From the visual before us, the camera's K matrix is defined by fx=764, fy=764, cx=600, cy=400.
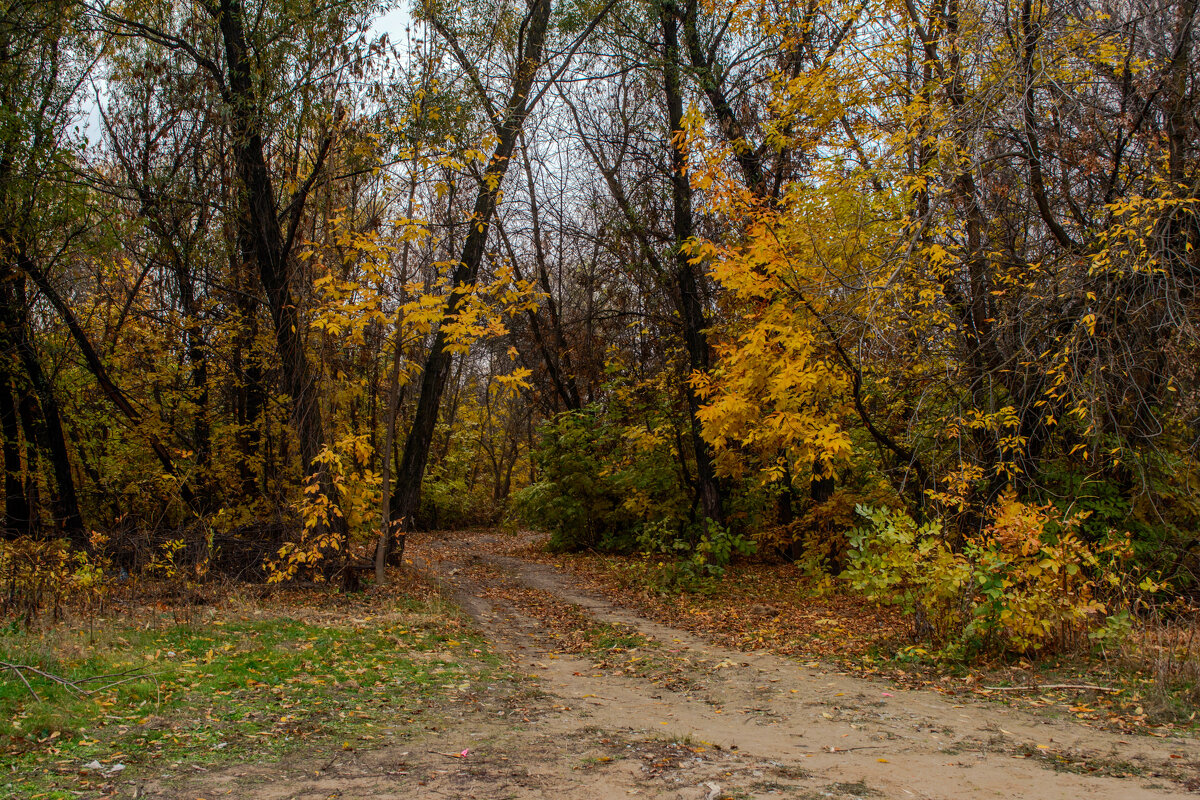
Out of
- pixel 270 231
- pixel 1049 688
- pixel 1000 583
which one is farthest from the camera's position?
pixel 270 231

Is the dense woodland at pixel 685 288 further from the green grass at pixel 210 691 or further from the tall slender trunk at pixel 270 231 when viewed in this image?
the green grass at pixel 210 691

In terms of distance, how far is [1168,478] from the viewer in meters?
8.12

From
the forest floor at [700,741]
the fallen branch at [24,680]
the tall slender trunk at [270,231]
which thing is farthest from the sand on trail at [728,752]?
the tall slender trunk at [270,231]

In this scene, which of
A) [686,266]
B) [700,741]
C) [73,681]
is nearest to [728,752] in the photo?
[700,741]

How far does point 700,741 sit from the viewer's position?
4758 millimetres

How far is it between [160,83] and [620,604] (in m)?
11.4

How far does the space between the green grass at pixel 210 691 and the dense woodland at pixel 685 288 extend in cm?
202

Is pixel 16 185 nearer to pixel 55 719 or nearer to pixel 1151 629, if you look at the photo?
pixel 55 719

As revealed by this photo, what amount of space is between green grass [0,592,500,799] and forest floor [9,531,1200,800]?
0.10 metres

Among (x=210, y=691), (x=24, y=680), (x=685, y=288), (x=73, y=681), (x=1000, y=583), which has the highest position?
(x=685, y=288)

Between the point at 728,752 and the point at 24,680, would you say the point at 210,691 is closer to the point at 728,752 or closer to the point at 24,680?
the point at 24,680

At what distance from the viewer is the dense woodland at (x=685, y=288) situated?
714 centimetres

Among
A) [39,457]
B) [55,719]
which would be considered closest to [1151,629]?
[55,719]

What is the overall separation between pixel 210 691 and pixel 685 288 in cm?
992
